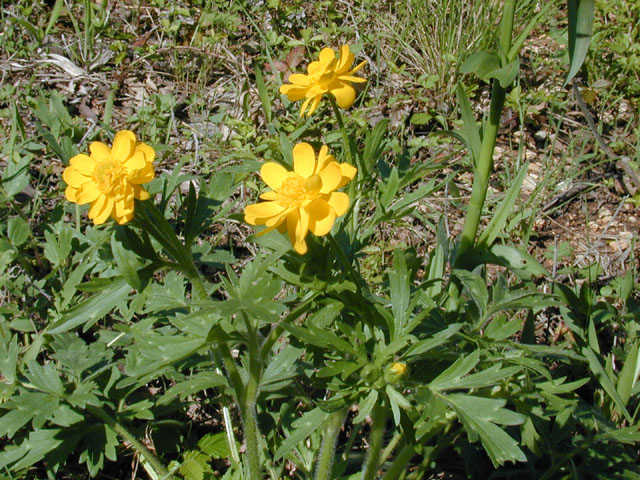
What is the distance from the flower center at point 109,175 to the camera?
155cm

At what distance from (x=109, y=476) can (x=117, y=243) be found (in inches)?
43.3

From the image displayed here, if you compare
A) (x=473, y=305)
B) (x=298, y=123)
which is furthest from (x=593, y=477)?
(x=298, y=123)

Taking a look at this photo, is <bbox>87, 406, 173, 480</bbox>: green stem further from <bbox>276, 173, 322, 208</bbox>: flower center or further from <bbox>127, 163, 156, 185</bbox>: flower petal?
<bbox>276, 173, 322, 208</bbox>: flower center

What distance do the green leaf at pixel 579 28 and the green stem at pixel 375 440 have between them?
3.49ft

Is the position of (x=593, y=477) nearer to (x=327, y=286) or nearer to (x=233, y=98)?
(x=327, y=286)

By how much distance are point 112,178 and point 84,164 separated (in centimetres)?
20

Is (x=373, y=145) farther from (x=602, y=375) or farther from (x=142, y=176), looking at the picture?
(x=602, y=375)

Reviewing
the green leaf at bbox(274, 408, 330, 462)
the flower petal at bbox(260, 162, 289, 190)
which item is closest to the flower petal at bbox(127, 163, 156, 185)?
the flower petal at bbox(260, 162, 289, 190)

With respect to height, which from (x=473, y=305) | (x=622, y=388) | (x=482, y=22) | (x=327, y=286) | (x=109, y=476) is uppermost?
(x=482, y=22)

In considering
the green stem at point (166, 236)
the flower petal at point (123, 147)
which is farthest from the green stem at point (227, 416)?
the flower petal at point (123, 147)

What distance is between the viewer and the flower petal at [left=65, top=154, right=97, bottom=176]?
1.69 metres

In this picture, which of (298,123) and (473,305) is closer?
(473,305)

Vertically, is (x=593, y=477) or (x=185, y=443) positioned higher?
(x=593, y=477)

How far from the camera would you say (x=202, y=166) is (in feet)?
11.3
